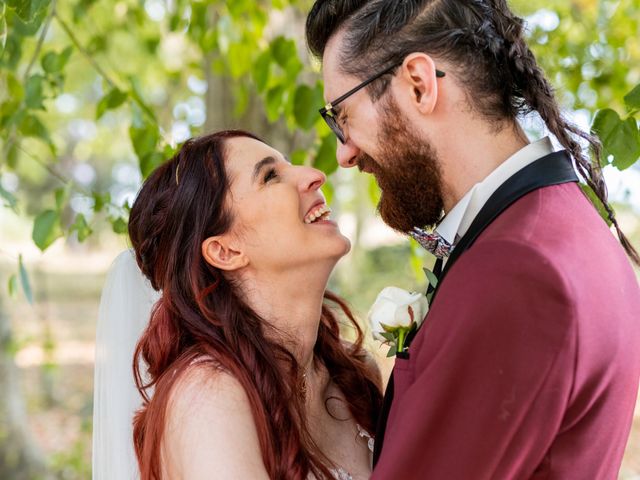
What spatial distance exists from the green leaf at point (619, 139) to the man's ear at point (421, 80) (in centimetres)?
53

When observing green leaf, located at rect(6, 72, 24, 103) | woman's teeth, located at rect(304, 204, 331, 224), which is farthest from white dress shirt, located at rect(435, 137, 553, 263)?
green leaf, located at rect(6, 72, 24, 103)

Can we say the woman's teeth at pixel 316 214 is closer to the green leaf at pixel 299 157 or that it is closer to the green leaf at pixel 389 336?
the green leaf at pixel 389 336

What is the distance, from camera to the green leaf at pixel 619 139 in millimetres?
1994

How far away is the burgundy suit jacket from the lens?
139 centimetres

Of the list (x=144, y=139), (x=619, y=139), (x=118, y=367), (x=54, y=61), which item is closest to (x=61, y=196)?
(x=144, y=139)

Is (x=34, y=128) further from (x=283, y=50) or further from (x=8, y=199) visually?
(x=283, y=50)

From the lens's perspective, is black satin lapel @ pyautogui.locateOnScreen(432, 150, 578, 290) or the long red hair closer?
black satin lapel @ pyautogui.locateOnScreen(432, 150, 578, 290)

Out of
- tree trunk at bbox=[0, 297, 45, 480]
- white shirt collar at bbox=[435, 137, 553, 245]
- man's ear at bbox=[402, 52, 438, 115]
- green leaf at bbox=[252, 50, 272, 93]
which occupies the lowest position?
tree trunk at bbox=[0, 297, 45, 480]

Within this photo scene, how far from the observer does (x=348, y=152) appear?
2.08 meters

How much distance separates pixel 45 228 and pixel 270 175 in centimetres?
84

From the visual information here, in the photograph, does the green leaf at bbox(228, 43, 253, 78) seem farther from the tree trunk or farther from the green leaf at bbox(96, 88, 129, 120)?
the tree trunk

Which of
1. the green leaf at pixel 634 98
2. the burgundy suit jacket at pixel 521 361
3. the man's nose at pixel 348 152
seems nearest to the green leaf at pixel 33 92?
the man's nose at pixel 348 152

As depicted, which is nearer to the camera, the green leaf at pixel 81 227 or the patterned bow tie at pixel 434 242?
the patterned bow tie at pixel 434 242

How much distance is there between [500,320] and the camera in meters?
1.39
